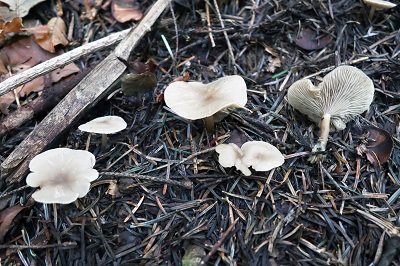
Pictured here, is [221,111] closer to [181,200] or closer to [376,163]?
[181,200]

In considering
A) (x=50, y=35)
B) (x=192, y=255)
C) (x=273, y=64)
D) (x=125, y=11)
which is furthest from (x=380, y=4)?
(x=50, y=35)

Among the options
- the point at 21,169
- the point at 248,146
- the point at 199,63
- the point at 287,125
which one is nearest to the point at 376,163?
the point at 287,125

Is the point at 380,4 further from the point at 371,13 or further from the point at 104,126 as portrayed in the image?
the point at 104,126

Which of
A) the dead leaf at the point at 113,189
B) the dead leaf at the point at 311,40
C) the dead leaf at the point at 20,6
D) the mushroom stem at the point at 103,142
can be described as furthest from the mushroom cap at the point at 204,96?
the dead leaf at the point at 20,6

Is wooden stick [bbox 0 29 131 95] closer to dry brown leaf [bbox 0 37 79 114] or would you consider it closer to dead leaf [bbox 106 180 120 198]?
dry brown leaf [bbox 0 37 79 114]

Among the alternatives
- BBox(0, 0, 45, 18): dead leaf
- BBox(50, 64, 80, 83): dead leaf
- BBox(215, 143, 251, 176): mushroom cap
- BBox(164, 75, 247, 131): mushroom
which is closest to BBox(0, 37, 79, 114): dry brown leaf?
BBox(50, 64, 80, 83): dead leaf

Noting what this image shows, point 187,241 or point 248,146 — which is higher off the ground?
point 248,146
